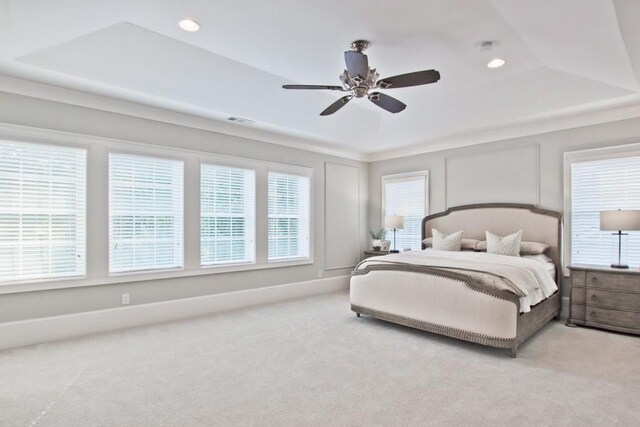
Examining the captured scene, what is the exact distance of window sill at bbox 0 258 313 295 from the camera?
355cm

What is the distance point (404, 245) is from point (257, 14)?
5001 millimetres

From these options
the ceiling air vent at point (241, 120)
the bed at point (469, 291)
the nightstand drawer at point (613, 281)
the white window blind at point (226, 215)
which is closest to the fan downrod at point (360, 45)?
the ceiling air vent at point (241, 120)

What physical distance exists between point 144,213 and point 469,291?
3917 millimetres

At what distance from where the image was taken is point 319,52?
338 centimetres

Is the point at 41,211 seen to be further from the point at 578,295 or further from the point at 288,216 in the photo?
the point at 578,295

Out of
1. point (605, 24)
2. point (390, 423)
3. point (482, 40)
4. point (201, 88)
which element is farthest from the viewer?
point (201, 88)

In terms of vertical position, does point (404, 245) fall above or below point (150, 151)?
below

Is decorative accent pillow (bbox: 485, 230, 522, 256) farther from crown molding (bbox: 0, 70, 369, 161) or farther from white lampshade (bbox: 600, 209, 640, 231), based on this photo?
crown molding (bbox: 0, 70, 369, 161)

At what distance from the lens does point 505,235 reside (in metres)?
5.20

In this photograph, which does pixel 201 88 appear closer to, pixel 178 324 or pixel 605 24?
pixel 178 324

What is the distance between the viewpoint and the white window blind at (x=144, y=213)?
4164 mm

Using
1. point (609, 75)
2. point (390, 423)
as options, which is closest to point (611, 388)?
point (390, 423)

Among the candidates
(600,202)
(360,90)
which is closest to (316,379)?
(360,90)

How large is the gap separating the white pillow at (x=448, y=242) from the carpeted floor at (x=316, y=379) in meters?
1.69
